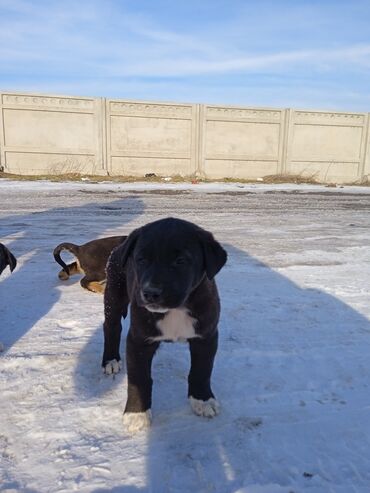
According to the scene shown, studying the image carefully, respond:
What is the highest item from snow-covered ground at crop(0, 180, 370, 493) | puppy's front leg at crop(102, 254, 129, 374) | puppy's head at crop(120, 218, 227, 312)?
puppy's head at crop(120, 218, 227, 312)

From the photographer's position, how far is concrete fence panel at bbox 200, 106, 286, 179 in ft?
96.5

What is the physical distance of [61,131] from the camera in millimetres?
27625

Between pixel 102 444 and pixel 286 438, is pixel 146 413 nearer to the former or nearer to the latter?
pixel 102 444

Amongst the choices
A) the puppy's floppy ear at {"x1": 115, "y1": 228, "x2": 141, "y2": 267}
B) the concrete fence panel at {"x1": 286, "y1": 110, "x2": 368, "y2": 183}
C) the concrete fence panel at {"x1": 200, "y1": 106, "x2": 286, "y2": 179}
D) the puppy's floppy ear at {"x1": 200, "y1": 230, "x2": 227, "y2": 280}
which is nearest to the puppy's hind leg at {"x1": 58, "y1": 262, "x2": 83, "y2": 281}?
the puppy's floppy ear at {"x1": 115, "y1": 228, "x2": 141, "y2": 267}

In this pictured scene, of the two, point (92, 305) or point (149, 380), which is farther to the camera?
point (92, 305)

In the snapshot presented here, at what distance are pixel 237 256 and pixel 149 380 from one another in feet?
13.2

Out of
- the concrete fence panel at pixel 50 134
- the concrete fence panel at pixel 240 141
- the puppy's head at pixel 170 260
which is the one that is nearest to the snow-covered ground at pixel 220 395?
the puppy's head at pixel 170 260

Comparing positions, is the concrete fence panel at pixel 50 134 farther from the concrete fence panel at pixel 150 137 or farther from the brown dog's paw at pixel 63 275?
the brown dog's paw at pixel 63 275

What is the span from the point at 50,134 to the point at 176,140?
8444 mm

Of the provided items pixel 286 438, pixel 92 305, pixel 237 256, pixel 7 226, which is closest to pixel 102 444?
pixel 286 438

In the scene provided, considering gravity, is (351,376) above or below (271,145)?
below

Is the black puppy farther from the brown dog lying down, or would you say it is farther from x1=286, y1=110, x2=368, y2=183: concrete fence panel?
x1=286, y1=110, x2=368, y2=183: concrete fence panel

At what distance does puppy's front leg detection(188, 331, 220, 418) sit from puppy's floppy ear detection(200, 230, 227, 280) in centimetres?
44

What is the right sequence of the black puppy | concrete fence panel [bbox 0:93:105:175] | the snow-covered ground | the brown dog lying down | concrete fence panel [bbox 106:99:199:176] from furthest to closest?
concrete fence panel [bbox 106:99:199:176]
concrete fence panel [bbox 0:93:105:175]
the brown dog lying down
the black puppy
the snow-covered ground
